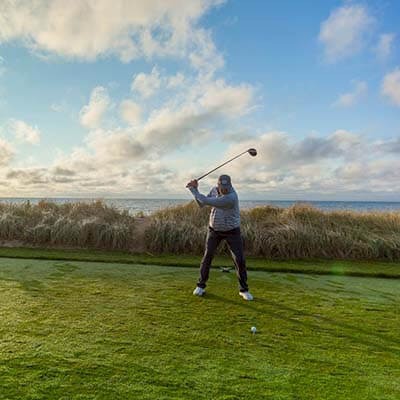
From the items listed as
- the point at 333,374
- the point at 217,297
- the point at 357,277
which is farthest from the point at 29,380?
the point at 357,277

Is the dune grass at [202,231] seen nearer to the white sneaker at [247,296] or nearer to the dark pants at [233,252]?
the dark pants at [233,252]

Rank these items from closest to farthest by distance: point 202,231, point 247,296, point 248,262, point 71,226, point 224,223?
point 247,296
point 224,223
point 248,262
point 202,231
point 71,226

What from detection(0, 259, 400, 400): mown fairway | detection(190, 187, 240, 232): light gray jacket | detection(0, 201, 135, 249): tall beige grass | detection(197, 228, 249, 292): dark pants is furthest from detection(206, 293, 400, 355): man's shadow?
detection(0, 201, 135, 249): tall beige grass

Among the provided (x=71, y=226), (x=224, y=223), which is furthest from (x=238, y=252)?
(x=71, y=226)

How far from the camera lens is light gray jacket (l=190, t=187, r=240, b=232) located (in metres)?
3.93

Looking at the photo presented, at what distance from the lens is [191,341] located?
2.58 metres

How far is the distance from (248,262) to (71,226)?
4.18 metres

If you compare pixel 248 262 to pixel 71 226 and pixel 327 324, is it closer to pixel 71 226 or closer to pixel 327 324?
pixel 327 324

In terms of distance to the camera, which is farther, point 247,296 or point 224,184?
point 224,184

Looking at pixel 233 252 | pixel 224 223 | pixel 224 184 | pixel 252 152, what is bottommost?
pixel 233 252

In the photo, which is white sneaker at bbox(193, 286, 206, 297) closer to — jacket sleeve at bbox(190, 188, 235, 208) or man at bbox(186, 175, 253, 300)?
man at bbox(186, 175, 253, 300)

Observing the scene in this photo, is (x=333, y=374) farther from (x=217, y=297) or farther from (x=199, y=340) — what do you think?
(x=217, y=297)

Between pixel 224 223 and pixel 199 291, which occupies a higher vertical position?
pixel 224 223

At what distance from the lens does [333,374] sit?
84.1 inches
